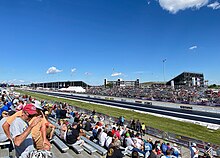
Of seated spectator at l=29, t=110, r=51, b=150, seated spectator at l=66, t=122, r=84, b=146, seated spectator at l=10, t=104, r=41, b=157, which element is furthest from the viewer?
seated spectator at l=66, t=122, r=84, b=146

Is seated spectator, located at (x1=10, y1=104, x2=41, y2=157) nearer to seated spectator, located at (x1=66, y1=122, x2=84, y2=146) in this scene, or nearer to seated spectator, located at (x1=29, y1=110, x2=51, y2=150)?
seated spectator, located at (x1=29, y1=110, x2=51, y2=150)

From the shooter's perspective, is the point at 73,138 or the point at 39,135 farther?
the point at 73,138

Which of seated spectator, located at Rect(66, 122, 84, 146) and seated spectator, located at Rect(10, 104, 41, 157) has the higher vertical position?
seated spectator, located at Rect(10, 104, 41, 157)

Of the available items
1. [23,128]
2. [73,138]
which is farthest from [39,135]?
[73,138]

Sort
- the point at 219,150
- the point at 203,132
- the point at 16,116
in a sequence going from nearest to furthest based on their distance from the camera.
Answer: the point at 16,116
the point at 219,150
the point at 203,132

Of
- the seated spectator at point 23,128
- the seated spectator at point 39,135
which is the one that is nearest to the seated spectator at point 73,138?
the seated spectator at point 39,135

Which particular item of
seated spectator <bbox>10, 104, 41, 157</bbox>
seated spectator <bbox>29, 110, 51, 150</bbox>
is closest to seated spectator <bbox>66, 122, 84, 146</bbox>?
seated spectator <bbox>29, 110, 51, 150</bbox>

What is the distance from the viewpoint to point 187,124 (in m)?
25.7

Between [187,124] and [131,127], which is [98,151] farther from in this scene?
[187,124]

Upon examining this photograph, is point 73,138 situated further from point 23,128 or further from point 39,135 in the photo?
point 23,128

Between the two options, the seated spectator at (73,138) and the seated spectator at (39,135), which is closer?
the seated spectator at (39,135)

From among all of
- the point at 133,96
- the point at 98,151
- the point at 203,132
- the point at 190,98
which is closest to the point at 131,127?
the point at 203,132

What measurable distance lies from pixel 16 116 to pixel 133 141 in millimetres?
8670

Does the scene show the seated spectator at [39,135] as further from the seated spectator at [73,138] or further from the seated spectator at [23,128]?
the seated spectator at [73,138]
